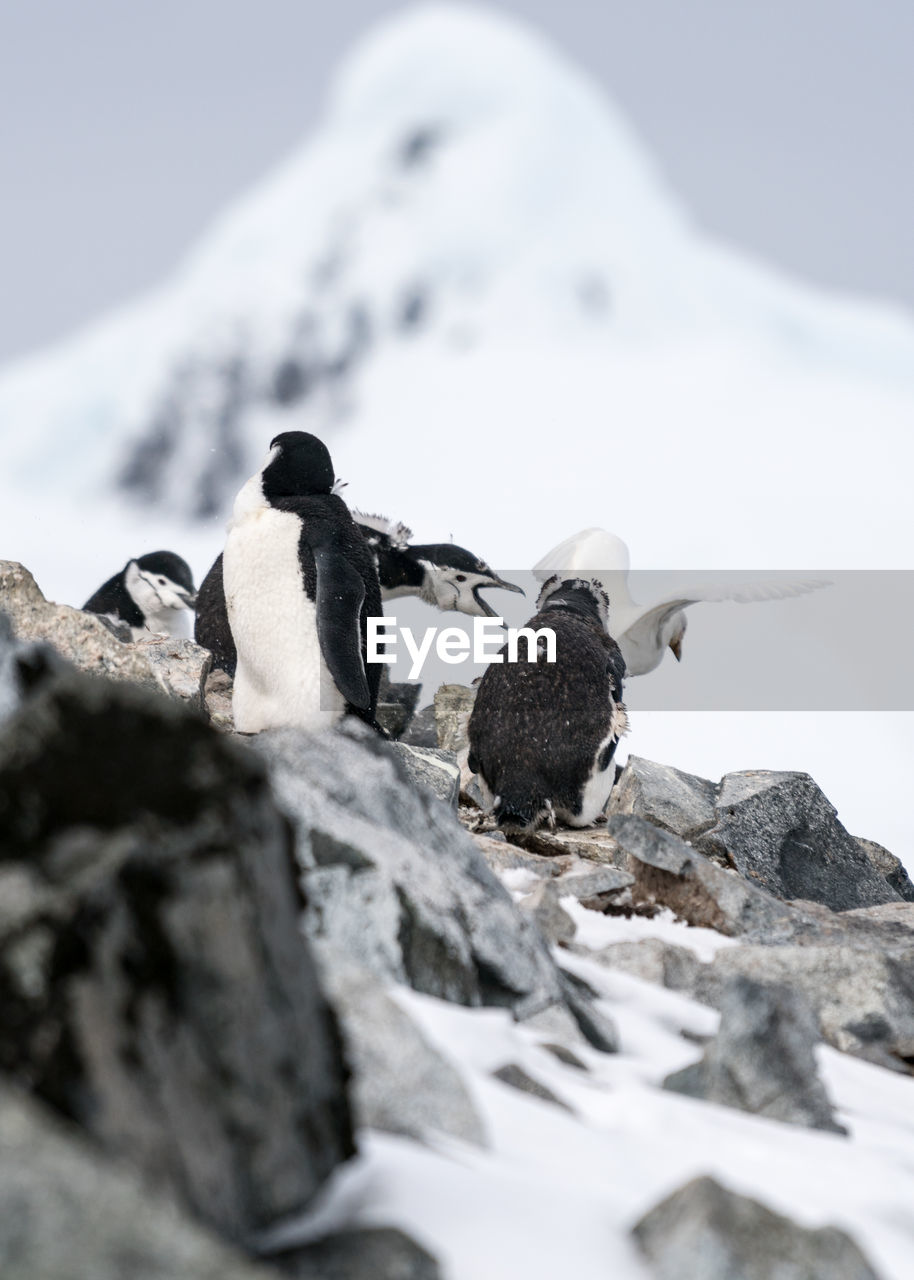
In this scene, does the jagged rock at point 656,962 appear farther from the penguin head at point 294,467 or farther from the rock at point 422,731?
the rock at point 422,731

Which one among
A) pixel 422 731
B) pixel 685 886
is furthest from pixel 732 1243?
pixel 422 731

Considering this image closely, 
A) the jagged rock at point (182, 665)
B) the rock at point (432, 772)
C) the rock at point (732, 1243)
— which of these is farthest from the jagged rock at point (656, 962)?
the jagged rock at point (182, 665)

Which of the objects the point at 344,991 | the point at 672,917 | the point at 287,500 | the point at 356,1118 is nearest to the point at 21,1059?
the point at 356,1118

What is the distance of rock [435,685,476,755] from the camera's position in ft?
31.4

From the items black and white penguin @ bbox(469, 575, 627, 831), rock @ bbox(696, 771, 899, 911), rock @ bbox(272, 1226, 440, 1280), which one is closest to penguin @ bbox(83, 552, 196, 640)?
black and white penguin @ bbox(469, 575, 627, 831)

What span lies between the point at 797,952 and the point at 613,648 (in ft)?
17.8

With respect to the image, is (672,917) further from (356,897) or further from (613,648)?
(613,648)

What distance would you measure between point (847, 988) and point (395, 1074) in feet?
6.40

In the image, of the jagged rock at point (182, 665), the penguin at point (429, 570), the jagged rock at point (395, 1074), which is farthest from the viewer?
the penguin at point (429, 570)

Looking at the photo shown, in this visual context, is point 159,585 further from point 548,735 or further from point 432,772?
point 432,772

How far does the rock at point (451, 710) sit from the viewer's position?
9.57 m

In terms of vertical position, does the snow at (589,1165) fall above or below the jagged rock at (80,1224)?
below

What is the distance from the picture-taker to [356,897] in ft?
8.75

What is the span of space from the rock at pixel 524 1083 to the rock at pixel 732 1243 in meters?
0.53
